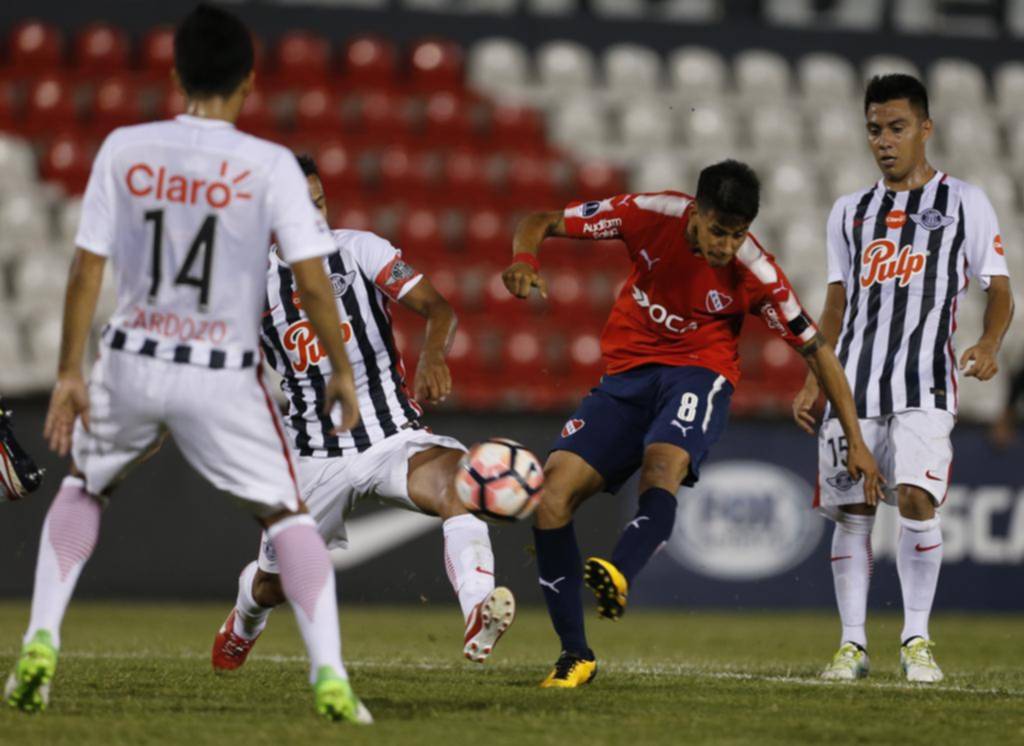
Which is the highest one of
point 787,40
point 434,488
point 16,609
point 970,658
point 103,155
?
point 787,40

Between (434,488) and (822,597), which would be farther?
(822,597)

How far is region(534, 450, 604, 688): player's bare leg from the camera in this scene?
5742mm

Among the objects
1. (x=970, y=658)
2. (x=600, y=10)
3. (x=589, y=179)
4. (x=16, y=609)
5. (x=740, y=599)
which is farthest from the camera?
(x=600, y=10)

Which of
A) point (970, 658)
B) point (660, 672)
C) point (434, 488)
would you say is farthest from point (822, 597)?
point (434, 488)

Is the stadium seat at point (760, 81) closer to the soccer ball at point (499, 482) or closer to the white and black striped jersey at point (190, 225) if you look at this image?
the soccer ball at point (499, 482)

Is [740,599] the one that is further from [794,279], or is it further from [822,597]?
[794,279]

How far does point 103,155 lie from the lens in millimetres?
4375

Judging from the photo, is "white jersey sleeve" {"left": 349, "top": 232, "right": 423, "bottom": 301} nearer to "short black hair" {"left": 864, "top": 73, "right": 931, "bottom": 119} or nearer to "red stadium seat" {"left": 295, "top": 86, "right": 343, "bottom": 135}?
"short black hair" {"left": 864, "top": 73, "right": 931, "bottom": 119}

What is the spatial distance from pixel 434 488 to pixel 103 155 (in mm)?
1908

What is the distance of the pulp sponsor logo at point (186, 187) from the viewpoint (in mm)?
4328

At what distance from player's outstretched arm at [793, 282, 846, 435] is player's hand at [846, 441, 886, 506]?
33cm

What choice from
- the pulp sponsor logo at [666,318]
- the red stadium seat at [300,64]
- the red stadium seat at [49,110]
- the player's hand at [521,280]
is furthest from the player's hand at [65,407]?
the red stadium seat at [300,64]

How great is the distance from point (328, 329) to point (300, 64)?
11301 millimetres

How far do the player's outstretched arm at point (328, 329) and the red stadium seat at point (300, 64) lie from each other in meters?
11.2
